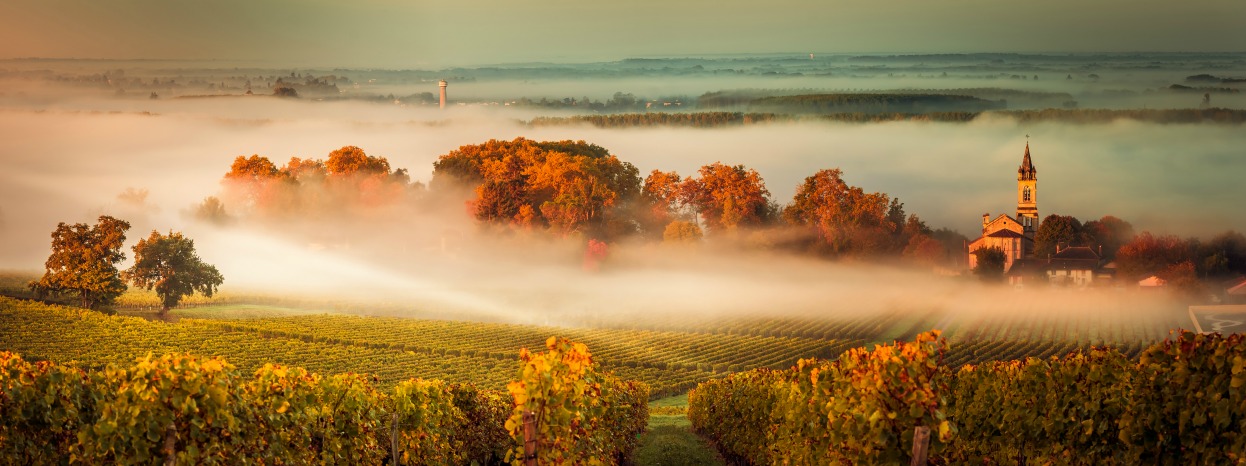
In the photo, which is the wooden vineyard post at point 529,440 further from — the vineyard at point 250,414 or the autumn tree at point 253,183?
the autumn tree at point 253,183

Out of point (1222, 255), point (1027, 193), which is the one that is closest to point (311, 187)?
point (1027, 193)

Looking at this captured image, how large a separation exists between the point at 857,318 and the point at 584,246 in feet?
33.9

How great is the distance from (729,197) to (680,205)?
2291 mm

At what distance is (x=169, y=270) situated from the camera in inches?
1476

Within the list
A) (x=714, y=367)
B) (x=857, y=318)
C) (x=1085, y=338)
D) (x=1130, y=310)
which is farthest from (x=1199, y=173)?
(x=714, y=367)

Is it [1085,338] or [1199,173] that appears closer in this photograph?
[1085,338]

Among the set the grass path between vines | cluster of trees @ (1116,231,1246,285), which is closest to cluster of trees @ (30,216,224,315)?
the grass path between vines

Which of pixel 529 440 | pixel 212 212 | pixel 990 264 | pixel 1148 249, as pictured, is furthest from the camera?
pixel 212 212

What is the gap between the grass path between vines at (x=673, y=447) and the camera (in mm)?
14414

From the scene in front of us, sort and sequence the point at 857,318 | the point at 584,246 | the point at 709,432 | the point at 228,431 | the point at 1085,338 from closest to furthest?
the point at 228,431, the point at 709,432, the point at 1085,338, the point at 857,318, the point at 584,246

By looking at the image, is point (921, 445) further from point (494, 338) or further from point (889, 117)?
point (889, 117)

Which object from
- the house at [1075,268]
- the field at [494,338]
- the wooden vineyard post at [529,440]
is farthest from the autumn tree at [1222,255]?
the wooden vineyard post at [529,440]

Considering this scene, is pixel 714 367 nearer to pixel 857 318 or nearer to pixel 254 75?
pixel 857 318

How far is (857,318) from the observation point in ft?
137
